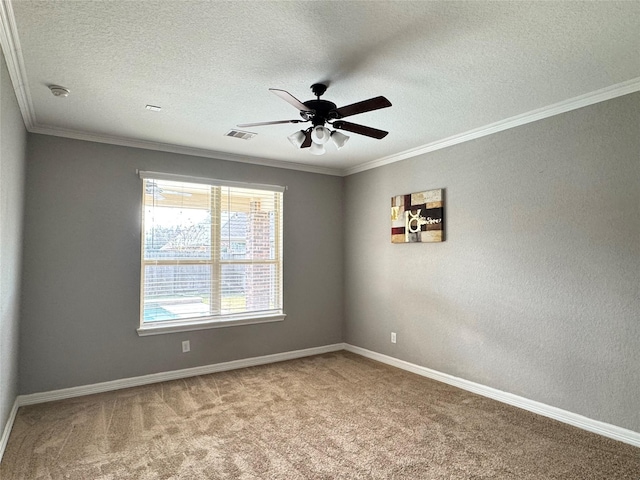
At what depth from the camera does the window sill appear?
13.8ft

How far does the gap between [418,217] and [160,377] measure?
3402mm

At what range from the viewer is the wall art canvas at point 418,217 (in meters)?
4.29

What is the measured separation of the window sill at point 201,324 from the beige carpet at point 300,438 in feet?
1.98

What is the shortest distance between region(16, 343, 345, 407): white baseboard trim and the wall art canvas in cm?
199

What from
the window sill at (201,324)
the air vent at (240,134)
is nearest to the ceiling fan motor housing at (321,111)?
the air vent at (240,134)

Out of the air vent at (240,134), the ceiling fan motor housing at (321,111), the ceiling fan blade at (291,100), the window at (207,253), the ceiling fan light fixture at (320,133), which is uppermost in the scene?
the air vent at (240,134)

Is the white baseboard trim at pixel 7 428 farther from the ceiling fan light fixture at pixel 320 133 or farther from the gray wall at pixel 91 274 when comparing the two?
the ceiling fan light fixture at pixel 320 133

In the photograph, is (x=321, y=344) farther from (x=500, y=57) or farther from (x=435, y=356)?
(x=500, y=57)

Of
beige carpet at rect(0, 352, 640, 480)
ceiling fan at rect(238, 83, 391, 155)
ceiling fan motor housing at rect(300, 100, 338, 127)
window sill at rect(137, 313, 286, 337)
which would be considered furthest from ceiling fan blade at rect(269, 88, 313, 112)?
window sill at rect(137, 313, 286, 337)

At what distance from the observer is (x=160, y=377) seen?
421cm

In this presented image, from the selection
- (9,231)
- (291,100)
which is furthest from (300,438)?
(9,231)

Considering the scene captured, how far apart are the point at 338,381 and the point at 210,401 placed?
1.35 m

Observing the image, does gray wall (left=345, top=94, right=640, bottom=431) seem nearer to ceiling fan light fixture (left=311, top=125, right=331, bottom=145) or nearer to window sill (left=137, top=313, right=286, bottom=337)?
window sill (left=137, top=313, right=286, bottom=337)

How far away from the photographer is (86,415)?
10.9ft
